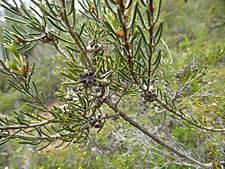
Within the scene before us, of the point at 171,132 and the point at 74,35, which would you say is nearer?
the point at 74,35

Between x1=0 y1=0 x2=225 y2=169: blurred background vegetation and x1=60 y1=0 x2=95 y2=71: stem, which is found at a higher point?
x1=60 y1=0 x2=95 y2=71: stem

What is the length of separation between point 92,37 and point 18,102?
17.9 ft

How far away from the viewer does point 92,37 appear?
0.68 m

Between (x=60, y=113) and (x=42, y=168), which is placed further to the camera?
(x=42, y=168)

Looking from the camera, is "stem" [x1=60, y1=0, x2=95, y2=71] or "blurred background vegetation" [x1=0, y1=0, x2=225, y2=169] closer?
"stem" [x1=60, y1=0, x2=95, y2=71]

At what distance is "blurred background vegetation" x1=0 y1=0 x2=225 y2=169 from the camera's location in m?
1.58

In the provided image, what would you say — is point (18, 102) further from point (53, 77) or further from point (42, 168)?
point (42, 168)

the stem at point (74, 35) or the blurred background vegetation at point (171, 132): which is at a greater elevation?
the stem at point (74, 35)

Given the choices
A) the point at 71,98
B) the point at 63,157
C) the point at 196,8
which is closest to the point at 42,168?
the point at 63,157

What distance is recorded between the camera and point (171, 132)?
8.55 ft

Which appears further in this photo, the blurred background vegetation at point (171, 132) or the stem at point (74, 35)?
the blurred background vegetation at point (171, 132)

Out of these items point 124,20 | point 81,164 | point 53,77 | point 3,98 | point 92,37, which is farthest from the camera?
point 53,77

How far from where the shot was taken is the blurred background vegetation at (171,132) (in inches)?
62.3

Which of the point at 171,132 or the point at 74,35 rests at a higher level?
the point at 74,35
